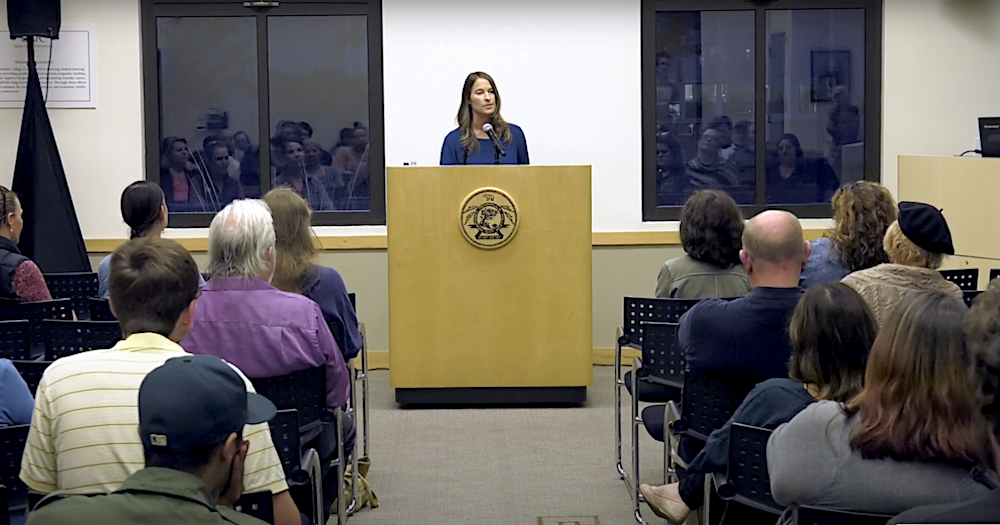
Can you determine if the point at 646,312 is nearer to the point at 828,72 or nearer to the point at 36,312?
the point at 36,312

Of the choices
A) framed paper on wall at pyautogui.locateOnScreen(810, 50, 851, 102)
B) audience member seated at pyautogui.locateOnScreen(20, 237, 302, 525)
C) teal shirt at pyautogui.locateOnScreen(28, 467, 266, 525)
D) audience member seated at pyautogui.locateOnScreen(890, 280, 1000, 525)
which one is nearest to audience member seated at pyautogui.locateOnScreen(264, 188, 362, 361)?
audience member seated at pyautogui.locateOnScreen(20, 237, 302, 525)

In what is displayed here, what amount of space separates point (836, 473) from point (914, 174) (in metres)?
5.66

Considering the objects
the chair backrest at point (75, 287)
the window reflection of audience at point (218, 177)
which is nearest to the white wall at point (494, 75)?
the window reflection of audience at point (218, 177)

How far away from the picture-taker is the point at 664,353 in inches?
159

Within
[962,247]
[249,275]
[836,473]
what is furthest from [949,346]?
[962,247]

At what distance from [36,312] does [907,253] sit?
10.4 ft

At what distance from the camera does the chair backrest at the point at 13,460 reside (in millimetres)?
2520

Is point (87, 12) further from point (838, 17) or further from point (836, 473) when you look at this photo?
point (836, 473)

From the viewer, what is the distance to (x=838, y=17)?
7641mm

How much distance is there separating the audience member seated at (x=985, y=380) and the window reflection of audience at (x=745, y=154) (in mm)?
6501

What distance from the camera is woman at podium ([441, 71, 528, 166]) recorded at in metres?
6.19

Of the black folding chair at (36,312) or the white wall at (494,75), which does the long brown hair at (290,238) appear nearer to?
the black folding chair at (36,312)

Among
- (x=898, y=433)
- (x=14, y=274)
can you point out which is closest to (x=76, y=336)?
(x=14, y=274)

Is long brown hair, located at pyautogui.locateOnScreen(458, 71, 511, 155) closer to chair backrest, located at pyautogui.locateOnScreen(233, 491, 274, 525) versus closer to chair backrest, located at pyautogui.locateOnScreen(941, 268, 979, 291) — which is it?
chair backrest, located at pyautogui.locateOnScreen(941, 268, 979, 291)
